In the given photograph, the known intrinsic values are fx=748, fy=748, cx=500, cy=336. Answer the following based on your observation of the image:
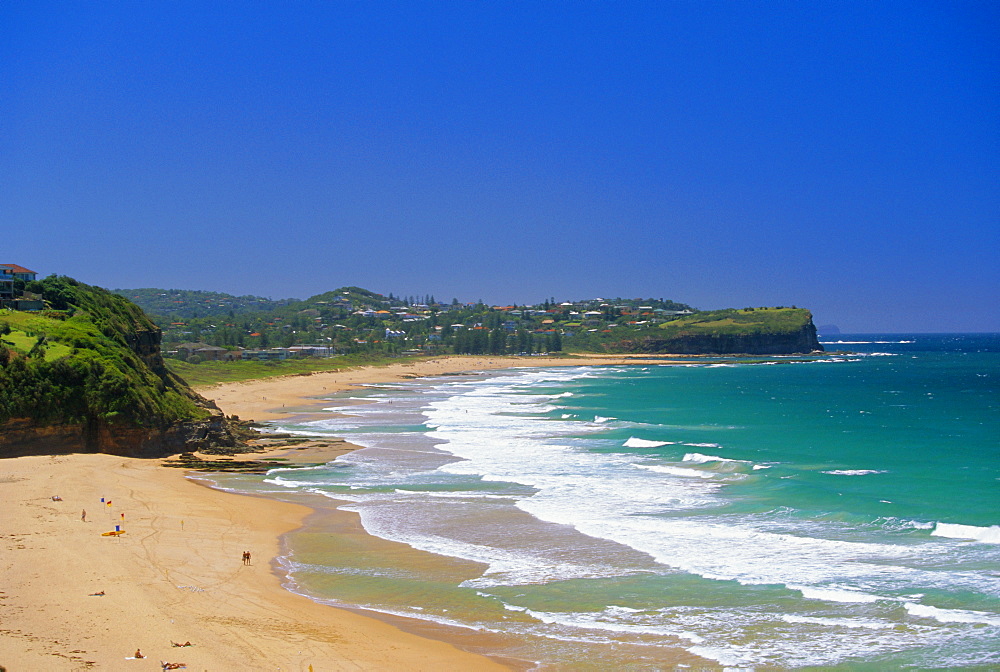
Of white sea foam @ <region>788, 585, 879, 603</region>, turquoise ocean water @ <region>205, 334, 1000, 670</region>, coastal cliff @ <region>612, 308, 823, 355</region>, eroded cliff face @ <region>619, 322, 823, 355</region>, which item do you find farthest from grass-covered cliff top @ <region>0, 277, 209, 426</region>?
coastal cliff @ <region>612, 308, 823, 355</region>

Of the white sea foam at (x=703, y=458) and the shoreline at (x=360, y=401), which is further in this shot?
the white sea foam at (x=703, y=458)

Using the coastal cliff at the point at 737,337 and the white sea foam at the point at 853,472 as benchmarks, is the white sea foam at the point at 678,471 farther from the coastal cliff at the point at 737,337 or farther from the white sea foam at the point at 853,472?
the coastal cliff at the point at 737,337

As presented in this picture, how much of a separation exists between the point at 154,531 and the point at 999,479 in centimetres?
2741

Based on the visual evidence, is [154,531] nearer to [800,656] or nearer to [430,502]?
[430,502]

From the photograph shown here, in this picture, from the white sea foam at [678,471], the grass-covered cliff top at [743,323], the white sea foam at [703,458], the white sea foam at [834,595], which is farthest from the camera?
the grass-covered cliff top at [743,323]

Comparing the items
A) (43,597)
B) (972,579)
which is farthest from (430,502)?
(972,579)

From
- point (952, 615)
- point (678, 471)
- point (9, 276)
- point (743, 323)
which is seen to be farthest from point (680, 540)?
point (743, 323)

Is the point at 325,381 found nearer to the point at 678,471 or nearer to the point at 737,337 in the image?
the point at 678,471

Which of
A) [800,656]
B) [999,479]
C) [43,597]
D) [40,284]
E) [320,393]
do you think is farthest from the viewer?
[320,393]

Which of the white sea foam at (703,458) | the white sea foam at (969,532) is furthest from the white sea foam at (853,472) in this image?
the white sea foam at (969,532)

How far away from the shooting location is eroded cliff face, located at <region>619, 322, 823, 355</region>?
552ft

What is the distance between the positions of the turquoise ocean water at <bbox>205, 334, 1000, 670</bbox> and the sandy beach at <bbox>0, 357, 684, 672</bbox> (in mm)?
1267

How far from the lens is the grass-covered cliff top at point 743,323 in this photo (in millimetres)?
171000

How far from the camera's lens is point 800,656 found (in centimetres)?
1219
